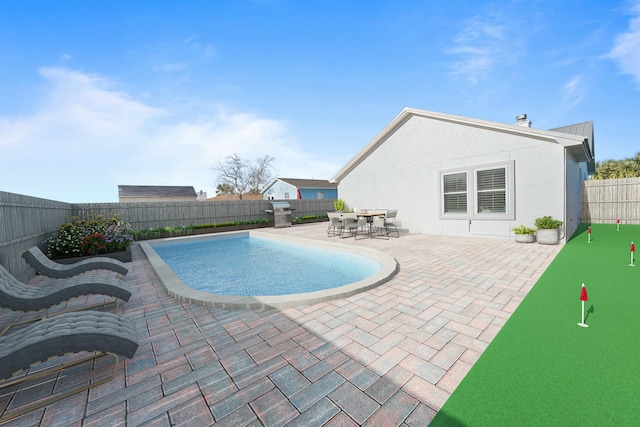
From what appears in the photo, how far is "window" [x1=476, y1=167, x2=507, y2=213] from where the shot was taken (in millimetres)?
9166

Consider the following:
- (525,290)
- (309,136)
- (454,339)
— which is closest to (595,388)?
(454,339)

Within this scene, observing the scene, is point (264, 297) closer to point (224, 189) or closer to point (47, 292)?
point (47, 292)

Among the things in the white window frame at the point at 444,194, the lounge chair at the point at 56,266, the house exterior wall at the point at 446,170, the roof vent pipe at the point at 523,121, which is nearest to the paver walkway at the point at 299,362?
the lounge chair at the point at 56,266

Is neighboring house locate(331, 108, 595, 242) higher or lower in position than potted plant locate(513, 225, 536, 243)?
higher

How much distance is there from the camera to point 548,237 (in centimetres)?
795

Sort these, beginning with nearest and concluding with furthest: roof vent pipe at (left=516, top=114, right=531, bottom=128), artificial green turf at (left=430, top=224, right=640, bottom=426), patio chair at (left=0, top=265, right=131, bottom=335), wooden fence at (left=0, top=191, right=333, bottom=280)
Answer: artificial green turf at (left=430, top=224, right=640, bottom=426) < patio chair at (left=0, top=265, right=131, bottom=335) < wooden fence at (left=0, top=191, right=333, bottom=280) < roof vent pipe at (left=516, top=114, right=531, bottom=128)

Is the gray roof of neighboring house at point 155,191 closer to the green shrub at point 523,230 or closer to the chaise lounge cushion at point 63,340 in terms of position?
the green shrub at point 523,230

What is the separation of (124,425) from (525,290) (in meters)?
5.41

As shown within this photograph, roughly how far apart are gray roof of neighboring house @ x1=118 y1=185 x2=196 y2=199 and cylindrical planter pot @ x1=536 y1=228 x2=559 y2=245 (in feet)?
127

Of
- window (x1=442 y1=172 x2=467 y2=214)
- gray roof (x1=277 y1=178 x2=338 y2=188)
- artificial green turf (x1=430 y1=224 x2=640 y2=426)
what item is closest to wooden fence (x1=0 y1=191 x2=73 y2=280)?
artificial green turf (x1=430 y1=224 x2=640 y2=426)

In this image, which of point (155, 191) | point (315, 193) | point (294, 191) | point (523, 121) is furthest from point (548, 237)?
point (155, 191)

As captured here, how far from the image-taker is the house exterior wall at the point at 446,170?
830 centimetres

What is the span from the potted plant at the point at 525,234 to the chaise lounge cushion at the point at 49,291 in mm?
10437

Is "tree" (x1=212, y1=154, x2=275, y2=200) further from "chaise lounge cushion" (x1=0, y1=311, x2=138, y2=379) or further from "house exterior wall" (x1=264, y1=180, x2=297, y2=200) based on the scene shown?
"chaise lounge cushion" (x1=0, y1=311, x2=138, y2=379)
